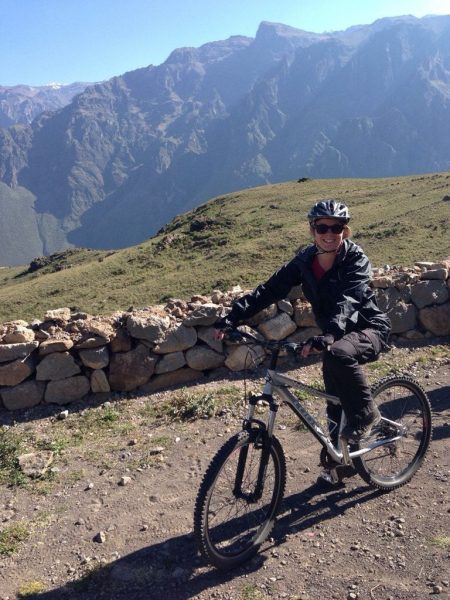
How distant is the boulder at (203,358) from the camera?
8.00 metres

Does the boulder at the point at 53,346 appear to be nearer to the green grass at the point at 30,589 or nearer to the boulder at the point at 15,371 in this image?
the boulder at the point at 15,371

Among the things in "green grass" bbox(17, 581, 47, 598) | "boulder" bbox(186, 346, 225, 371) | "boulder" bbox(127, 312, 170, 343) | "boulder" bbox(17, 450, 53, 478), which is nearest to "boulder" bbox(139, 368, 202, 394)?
"boulder" bbox(186, 346, 225, 371)

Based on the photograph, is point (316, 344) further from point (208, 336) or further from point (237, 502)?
point (208, 336)

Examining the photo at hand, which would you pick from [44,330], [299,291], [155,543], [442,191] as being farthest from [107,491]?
[442,191]

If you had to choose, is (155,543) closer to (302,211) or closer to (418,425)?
(418,425)

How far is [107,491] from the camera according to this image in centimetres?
550

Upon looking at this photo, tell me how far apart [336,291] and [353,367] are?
0.65 metres

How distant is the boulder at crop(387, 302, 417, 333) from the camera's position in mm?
8867

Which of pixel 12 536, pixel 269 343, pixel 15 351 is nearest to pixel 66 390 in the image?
pixel 15 351

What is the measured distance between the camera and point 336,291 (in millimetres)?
4438

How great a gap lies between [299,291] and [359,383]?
4.18 meters

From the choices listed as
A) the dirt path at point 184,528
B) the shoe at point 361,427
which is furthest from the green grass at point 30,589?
the shoe at point 361,427

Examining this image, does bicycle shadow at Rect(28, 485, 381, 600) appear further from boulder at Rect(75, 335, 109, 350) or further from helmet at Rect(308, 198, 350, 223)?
boulder at Rect(75, 335, 109, 350)

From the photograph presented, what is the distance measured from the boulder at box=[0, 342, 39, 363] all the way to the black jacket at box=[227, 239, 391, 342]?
394 cm
